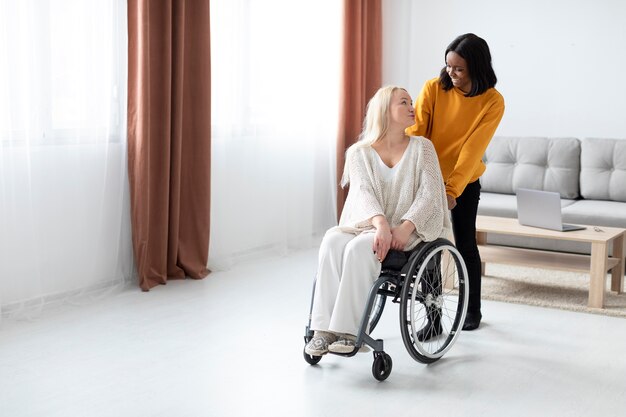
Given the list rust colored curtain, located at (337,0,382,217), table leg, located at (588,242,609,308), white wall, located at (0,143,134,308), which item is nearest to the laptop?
table leg, located at (588,242,609,308)

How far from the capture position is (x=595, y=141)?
552cm

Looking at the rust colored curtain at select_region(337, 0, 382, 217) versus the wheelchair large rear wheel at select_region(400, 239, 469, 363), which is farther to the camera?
the rust colored curtain at select_region(337, 0, 382, 217)

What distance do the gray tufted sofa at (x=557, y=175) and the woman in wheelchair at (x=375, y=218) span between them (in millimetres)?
1968

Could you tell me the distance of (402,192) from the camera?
3.21m

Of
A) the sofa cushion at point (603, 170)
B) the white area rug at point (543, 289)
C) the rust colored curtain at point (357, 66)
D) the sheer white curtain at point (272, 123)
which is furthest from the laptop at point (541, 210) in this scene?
the rust colored curtain at point (357, 66)

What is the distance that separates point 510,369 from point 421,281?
18.4 inches

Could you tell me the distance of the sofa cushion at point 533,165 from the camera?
5512 mm

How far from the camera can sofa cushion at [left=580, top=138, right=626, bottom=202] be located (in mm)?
5348

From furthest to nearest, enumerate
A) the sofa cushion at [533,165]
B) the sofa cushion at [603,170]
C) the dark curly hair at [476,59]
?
the sofa cushion at [533,165] < the sofa cushion at [603,170] < the dark curly hair at [476,59]

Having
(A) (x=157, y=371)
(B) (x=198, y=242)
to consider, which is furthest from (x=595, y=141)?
(A) (x=157, y=371)

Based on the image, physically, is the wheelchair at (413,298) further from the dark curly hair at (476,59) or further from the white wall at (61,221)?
the white wall at (61,221)

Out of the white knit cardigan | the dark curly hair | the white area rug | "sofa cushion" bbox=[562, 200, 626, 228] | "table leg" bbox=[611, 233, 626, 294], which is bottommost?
the white area rug

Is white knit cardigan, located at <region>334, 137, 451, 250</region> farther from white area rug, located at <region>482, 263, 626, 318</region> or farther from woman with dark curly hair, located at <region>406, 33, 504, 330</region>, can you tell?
white area rug, located at <region>482, 263, 626, 318</region>

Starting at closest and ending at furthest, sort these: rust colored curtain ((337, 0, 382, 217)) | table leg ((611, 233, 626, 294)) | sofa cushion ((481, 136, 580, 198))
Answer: table leg ((611, 233, 626, 294))
sofa cushion ((481, 136, 580, 198))
rust colored curtain ((337, 0, 382, 217))
